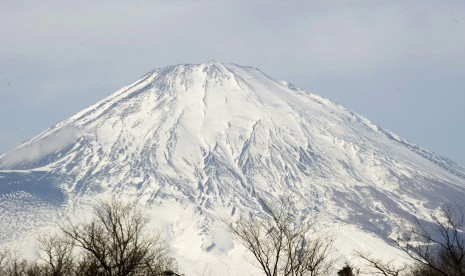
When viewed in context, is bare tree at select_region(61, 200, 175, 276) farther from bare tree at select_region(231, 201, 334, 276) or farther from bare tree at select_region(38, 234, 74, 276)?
bare tree at select_region(231, 201, 334, 276)

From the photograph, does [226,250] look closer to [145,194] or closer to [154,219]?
[154,219]

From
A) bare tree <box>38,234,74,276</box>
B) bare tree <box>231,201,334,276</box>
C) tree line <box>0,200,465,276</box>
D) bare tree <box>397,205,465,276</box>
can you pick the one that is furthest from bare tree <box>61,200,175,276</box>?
bare tree <box>397,205,465,276</box>

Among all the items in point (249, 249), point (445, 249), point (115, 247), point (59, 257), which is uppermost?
point (445, 249)

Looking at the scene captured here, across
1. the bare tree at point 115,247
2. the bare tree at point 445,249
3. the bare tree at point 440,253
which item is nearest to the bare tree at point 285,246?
the bare tree at point 440,253

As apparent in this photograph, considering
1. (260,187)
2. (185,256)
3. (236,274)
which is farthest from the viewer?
(260,187)

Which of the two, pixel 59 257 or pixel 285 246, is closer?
pixel 285 246

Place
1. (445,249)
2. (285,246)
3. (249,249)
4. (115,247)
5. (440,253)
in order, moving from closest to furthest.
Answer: (249,249), (285,246), (115,247), (445,249), (440,253)

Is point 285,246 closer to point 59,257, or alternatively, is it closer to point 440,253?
point 440,253

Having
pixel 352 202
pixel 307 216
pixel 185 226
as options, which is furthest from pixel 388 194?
pixel 185 226

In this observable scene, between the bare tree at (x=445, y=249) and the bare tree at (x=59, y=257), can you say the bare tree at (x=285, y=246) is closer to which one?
the bare tree at (x=445, y=249)

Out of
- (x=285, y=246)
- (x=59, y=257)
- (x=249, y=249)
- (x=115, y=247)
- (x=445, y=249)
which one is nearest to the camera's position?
(x=249, y=249)

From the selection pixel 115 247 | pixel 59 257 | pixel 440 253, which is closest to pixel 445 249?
pixel 440 253

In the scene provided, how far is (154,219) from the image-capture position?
178 m

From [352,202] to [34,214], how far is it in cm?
7347
